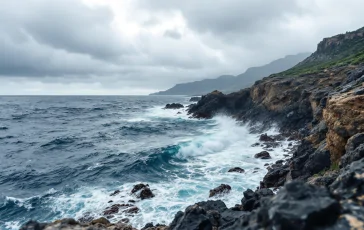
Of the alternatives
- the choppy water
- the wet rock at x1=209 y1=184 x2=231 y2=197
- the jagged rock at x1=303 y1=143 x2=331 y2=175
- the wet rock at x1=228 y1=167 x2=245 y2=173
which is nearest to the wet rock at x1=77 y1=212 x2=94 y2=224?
the choppy water

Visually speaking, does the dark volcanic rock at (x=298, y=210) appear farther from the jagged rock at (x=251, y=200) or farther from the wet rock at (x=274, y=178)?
the wet rock at (x=274, y=178)

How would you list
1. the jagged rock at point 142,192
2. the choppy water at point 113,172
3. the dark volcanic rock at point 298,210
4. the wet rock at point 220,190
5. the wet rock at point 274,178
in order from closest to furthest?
the dark volcanic rock at point 298,210 → the choppy water at point 113,172 → the wet rock at point 220,190 → the wet rock at point 274,178 → the jagged rock at point 142,192

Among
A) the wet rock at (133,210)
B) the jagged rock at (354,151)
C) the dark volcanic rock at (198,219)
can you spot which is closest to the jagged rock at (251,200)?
the dark volcanic rock at (198,219)

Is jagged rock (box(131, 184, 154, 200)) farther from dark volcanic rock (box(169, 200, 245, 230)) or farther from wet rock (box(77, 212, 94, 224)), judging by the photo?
dark volcanic rock (box(169, 200, 245, 230))

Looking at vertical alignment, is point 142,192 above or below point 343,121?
below

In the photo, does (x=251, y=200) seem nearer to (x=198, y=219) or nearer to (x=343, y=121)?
(x=198, y=219)

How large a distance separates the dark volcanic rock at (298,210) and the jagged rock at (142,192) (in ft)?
67.2

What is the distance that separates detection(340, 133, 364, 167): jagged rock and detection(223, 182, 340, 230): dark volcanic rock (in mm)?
8561

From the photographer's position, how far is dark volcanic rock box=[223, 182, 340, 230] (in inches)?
236

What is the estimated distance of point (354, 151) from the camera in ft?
46.7

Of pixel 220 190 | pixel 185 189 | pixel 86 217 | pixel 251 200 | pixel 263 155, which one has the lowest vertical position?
pixel 86 217

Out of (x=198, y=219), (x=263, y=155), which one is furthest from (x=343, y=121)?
(x=263, y=155)

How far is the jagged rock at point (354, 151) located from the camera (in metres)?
13.5

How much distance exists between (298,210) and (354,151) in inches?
404
